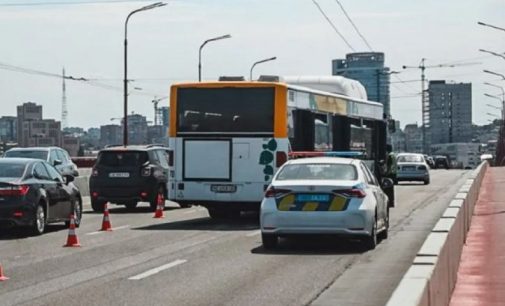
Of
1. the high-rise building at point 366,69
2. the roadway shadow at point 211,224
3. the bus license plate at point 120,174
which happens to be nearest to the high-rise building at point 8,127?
the high-rise building at point 366,69

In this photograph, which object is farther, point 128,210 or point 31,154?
point 31,154

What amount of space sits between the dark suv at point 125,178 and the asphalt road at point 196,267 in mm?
5618

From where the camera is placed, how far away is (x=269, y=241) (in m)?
17.6

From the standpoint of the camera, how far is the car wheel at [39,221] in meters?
20.0

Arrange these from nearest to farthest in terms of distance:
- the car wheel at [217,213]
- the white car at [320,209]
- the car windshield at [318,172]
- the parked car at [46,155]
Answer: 1. the white car at [320,209]
2. the car windshield at [318,172]
3. the car wheel at [217,213]
4. the parked car at [46,155]

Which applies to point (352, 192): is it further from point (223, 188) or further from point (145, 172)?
point (145, 172)

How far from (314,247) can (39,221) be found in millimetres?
5363

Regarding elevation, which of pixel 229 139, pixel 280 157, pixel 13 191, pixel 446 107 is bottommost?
pixel 13 191

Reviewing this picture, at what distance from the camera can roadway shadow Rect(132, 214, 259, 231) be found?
22.3 meters

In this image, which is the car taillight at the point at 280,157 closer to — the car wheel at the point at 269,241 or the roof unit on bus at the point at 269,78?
the roof unit on bus at the point at 269,78

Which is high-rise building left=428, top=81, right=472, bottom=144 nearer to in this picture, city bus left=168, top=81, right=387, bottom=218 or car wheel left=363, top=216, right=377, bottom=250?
city bus left=168, top=81, right=387, bottom=218

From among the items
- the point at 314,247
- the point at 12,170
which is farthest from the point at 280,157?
the point at 12,170

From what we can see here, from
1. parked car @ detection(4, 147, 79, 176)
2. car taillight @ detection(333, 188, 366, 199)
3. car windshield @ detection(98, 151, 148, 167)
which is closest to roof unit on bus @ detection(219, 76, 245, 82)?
car windshield @ detection(98, 151, 148, 167)

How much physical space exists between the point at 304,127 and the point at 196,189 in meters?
3.09
